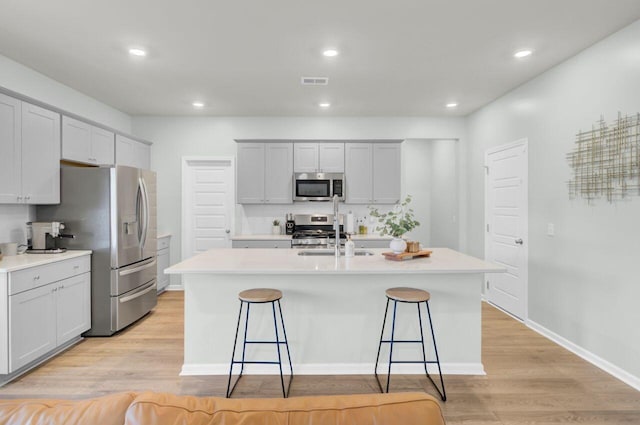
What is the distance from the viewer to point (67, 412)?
95 cm

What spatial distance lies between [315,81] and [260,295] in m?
2.49

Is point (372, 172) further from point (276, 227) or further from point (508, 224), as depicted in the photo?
point (508, 224)

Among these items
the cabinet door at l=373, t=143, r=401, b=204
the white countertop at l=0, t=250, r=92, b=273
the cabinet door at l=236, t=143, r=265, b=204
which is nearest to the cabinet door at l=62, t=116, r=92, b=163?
the white countertop at l=0, t=250, r=92, b=273

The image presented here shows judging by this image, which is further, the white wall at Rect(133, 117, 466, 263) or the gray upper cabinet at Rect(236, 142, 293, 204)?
the white wall at Rect(133, 117, 466, 263)

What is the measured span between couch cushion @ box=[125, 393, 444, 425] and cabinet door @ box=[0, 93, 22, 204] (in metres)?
3.10

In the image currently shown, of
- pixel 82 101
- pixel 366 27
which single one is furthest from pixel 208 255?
pixel 82 101

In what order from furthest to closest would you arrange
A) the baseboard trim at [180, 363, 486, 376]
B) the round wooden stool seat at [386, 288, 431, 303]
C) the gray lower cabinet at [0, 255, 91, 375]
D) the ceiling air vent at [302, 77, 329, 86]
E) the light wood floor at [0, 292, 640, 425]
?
the ceiling air vent at [302, 77, 329, 86]
the baseboard trim at [180, 363, 486, 376]
the gray lower cabinet at [0, 255, 91, 375]
the round wooden stool seat at [386, 288, 431, 303]
the light wood floor at [0, 292, 640, 425]

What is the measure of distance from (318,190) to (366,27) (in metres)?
2.79

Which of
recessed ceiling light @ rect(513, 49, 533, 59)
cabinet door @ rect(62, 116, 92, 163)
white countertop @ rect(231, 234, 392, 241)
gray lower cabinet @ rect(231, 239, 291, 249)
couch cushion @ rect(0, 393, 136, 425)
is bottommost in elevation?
couch cushion @ rect(0, 393, 136, 425)

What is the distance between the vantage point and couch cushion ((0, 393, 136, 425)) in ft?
3.08

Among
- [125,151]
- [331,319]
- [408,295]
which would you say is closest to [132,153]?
[125,151]

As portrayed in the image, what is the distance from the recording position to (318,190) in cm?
523

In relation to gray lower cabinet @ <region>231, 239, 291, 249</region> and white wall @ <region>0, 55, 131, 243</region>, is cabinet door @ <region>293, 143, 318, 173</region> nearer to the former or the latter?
gray lower cabinet @ <region>231, 239, 291, 249</region>

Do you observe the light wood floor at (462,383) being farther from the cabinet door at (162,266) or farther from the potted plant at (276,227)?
the potted plant at (276,227)
